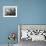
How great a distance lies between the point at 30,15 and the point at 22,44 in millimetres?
956

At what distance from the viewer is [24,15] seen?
4.16m

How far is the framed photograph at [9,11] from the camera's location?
4145mm

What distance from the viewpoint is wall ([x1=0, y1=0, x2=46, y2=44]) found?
4.14m

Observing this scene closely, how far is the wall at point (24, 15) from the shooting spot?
4145 millimetres

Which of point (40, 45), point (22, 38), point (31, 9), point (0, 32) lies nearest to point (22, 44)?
point (22, 38)

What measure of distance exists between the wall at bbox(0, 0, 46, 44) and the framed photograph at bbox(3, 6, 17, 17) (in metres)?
0.10

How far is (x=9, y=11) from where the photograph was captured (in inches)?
164

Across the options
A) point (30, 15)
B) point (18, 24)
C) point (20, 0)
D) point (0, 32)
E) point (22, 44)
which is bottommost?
point (22, 44)

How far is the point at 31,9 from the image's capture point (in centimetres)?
415

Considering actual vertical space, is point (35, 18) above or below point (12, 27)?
above

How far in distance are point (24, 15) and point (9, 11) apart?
0.49 meters

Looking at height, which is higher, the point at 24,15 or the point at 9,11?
the point at 9,11

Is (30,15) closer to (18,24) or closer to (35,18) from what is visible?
(35,18)

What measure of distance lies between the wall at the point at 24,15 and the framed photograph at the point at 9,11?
0.10 meters
